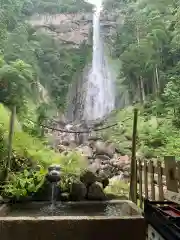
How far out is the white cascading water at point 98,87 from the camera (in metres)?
20.7

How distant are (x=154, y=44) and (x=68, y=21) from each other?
8632mm

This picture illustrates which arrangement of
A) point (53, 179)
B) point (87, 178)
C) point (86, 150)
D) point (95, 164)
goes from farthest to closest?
point (86, 150)
point (95, 164)
point (87, 178)
point (53, 179)

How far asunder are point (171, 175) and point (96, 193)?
2.88 metres

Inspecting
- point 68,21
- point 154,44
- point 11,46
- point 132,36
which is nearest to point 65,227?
point 11,46

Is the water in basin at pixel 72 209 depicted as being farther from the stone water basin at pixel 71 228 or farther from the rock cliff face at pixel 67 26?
the rock cliff face at pixel 67 26

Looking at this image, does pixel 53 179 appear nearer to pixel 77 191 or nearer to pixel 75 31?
pixel 77 191

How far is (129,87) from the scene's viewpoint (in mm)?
20219

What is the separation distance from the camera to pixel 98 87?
72.4ft

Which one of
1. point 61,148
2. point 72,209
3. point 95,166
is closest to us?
point 72,209

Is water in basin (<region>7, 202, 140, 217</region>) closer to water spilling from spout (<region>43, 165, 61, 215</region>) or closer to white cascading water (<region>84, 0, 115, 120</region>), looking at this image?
water spilling from spout (<region>43, 165, 61, 215</region>)

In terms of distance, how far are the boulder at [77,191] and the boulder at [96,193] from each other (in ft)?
0.33

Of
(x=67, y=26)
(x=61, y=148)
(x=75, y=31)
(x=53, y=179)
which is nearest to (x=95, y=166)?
(x=61, y=148)

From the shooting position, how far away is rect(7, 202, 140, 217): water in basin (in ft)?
13.2

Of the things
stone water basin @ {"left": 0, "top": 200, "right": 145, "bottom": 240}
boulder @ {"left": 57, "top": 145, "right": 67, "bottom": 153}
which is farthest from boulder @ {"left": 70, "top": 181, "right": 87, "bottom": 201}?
boulder @ {"left": 57, "top": 145, "right": 67, "bottom": 153}
